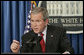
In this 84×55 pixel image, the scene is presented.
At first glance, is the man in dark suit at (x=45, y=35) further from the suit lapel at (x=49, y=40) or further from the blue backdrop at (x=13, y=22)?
the blue backdrop at (x=13, y=22)

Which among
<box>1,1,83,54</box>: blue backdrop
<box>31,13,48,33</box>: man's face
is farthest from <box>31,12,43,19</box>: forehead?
<box>1,1,83,54</box>: blue backdrop

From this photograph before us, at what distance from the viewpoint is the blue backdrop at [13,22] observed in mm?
2965

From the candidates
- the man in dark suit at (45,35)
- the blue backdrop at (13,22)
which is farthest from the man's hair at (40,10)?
the blue backdrop at (13,22)

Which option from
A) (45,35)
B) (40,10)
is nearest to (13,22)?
(45,35)

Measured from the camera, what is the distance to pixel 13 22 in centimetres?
302

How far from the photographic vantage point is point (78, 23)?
9.57 ft

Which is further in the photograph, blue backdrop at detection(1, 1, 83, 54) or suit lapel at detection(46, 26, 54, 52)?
blue backdrop at detection(1, 1, 83, 54)

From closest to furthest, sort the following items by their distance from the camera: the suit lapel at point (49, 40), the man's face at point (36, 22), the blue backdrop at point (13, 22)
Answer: the man's face at point (36, 22), the suit lapel at point (49, 40), the blue backdrop at point (13, 22)

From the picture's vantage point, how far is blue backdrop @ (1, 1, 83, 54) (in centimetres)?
296

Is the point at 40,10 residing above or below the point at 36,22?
above

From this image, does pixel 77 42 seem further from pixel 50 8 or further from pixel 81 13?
pixel 50 8

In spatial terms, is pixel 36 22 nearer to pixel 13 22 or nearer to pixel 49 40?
pixel 49 40

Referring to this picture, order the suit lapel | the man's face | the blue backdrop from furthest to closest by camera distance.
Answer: the blue backdrop, the suit lapel, the man's face

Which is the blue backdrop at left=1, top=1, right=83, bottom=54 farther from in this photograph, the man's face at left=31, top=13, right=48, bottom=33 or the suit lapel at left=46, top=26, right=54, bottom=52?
the man's face at left=31, top=13, right=48, bottom=33
